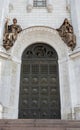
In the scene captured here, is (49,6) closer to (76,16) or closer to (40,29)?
(40,29)

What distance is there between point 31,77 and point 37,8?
4120 mm

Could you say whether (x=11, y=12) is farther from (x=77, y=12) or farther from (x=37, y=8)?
(x=77, y=12)

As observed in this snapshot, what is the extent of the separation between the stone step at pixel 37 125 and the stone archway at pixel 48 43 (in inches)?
133

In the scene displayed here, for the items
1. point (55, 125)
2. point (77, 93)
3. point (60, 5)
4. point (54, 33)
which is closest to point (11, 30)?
point (54, 33)

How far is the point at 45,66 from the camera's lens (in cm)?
1292

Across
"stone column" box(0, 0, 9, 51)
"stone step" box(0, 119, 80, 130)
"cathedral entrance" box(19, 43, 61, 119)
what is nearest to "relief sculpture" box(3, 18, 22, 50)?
"stone column" box(0, 0, 9, 51)

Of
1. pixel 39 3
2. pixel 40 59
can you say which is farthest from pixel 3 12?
pixel 40 59

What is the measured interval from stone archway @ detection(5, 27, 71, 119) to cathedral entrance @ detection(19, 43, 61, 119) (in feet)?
0.72

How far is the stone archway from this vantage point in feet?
38.1

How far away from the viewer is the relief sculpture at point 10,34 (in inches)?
489

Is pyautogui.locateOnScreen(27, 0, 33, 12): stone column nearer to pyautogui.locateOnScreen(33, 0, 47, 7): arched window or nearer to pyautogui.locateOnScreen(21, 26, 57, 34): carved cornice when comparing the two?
pyautogui.locateOnScreen(33, 0, 47, 7): arched window

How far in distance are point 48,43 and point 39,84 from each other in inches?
96.3

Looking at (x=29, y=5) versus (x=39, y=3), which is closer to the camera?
(x=29, y=5)

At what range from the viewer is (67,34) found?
12.8 metres
